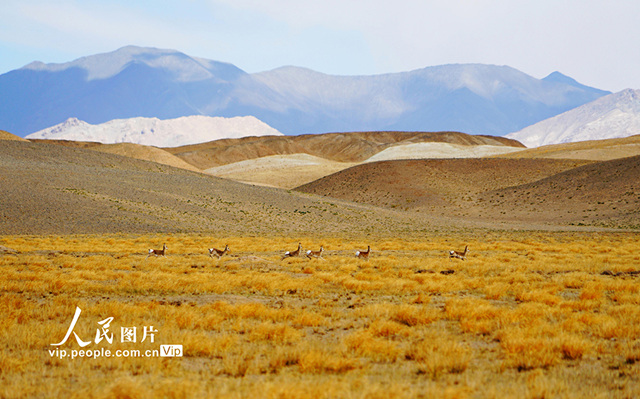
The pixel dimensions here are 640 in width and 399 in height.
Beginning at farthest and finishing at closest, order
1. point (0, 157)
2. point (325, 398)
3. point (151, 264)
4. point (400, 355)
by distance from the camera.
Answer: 1. point (0, 157)
2. point (151, 264)
3. point (400, 355)
4. point (325, 398)

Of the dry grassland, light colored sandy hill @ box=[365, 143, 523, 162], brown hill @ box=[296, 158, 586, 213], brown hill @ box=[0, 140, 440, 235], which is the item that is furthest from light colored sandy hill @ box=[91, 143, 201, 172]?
the dry grassland

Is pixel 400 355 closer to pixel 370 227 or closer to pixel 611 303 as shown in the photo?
pixel 611 303

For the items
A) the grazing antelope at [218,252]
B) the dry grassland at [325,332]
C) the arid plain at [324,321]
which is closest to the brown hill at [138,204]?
the arid plain at [324,321]

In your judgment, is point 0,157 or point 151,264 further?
point 0,157

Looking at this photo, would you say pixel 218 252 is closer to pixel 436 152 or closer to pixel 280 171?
pixel 280 171

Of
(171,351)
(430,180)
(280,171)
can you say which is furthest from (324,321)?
(280,171)

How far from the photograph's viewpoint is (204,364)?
8.80 m

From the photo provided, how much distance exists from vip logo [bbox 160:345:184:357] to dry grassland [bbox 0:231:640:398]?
0.15 metres

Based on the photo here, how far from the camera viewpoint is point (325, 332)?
11.1 meters

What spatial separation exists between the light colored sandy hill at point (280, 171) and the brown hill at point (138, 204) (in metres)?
41.8

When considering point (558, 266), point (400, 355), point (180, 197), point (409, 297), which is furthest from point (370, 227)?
point (400, 355)

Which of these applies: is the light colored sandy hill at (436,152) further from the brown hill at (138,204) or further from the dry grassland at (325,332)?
the dry grassland at (325,332)

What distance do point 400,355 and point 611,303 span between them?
311 inches

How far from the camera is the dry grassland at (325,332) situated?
7.62 meters
